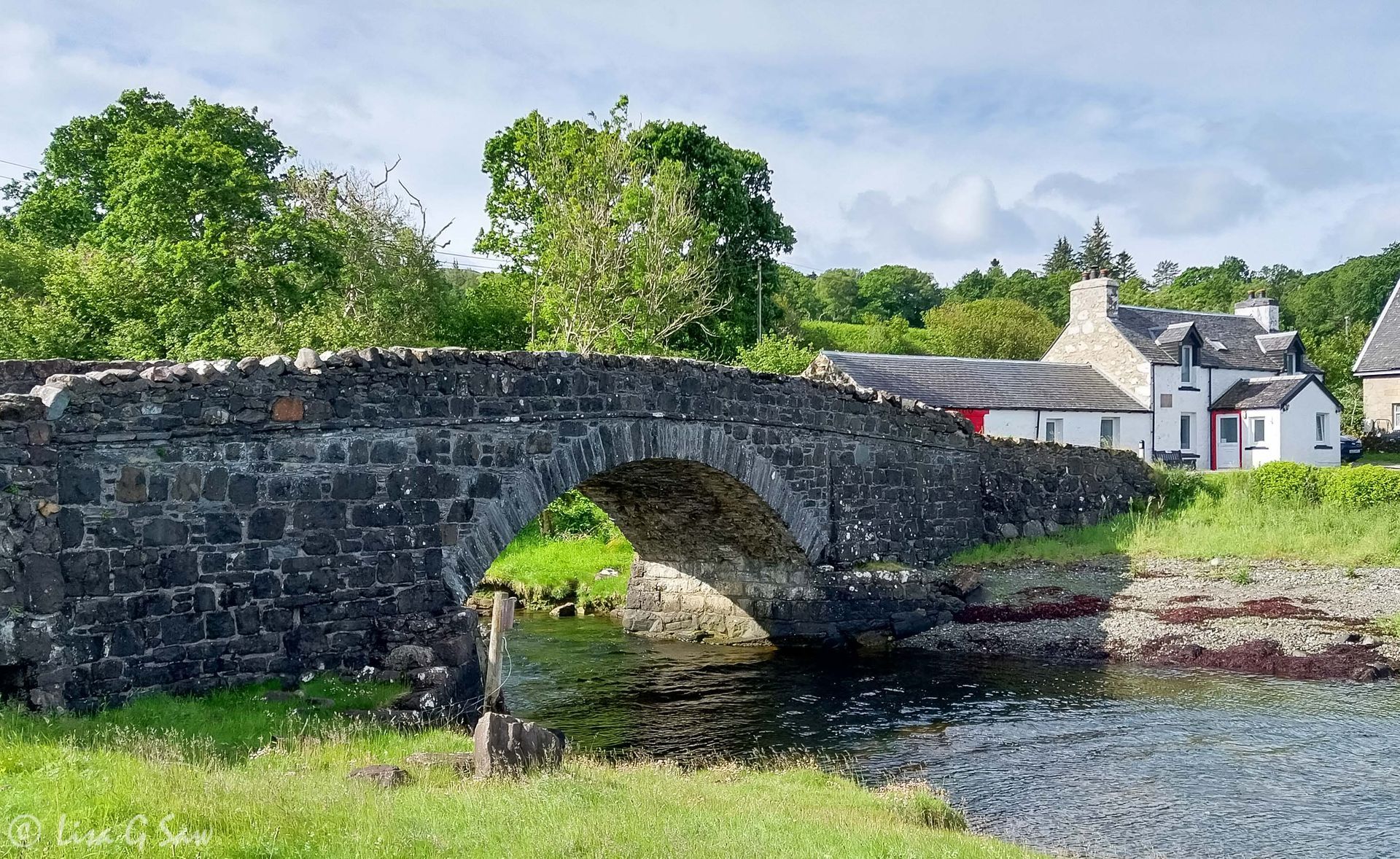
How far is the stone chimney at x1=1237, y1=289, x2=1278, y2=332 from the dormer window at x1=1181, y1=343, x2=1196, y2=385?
5664 mm

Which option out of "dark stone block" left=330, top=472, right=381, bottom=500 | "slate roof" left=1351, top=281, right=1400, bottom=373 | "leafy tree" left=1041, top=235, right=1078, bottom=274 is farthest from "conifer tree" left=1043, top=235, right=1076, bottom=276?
"dark stone block" left=330, top=472, right=381, bottom=500

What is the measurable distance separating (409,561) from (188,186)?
17388 millimetres

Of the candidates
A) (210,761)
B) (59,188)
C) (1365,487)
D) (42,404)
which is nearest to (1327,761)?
(210,761)

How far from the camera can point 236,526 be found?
11352 mm

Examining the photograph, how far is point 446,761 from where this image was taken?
910 centimetres

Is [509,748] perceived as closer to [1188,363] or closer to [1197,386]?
[1188,363]

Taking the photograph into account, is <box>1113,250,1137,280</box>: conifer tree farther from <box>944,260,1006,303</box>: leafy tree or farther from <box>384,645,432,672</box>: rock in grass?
<box>384,645,432,672</box>: rock in grass

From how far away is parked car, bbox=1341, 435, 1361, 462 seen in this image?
41312 mm

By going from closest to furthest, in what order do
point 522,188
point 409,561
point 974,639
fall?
1. point 409,561
2. point 974,639
3. point 522,188

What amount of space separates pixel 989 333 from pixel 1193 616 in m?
44.7

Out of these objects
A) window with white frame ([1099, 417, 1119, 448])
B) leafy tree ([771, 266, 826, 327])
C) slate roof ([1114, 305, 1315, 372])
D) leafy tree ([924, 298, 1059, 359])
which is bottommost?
window with white frame ([1099, 417, 1119, 448])

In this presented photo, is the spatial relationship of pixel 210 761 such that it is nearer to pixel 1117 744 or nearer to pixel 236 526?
pixel 236 526

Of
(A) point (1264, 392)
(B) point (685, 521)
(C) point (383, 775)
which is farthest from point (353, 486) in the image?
(A) point (1264, 392)

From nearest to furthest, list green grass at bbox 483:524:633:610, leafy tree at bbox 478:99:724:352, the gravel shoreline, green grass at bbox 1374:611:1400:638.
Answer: the gravel shoreline → green grass at bbox 1374:611:1400:638 → green grass at bbox 483:524:633:610 → leafy tree at bbox 478:99:724:352
